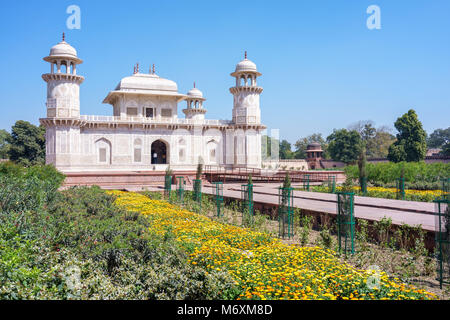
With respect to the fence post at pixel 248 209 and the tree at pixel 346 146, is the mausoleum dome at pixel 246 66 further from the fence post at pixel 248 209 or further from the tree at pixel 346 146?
the tree at pixel 346 146

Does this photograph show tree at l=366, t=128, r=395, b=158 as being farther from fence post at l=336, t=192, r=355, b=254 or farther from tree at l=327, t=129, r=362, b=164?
fence post at l=336, t=192, r=355, b=254

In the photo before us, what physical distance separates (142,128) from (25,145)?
18061 mm

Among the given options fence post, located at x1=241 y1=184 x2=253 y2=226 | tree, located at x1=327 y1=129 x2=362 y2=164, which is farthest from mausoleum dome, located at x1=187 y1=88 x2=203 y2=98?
fence post, located at x1=241 y1=184 x2=253 y2=226

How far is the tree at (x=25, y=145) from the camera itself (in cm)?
3891

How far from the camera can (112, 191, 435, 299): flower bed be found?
10.8 ft

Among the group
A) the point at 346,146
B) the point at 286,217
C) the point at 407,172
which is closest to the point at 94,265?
the point at 286,217

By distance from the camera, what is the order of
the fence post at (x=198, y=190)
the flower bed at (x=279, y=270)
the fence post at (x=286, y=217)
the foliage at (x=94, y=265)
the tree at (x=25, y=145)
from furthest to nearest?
the tree at (x=25, y=145), the fence post at (x=198, y=190), the fence post at (x=286, y=217), the flower bed at (x=279, y=270), the foliage at (x=94, y=265)

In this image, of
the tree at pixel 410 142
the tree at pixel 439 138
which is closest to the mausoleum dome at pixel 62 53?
the tree at pixel 410 142

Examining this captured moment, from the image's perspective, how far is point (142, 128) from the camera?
28.3 m

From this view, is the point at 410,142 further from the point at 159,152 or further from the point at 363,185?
the point at 363,185

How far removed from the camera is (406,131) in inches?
1481

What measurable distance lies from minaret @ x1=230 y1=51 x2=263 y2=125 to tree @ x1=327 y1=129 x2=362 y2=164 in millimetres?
23555
